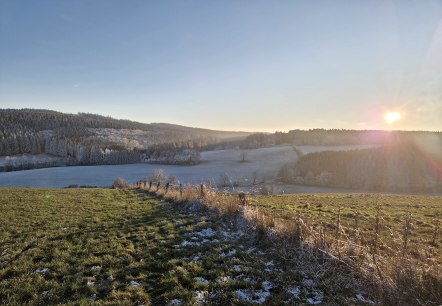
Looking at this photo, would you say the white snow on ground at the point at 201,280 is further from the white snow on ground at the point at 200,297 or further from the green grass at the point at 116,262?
the white snow on ground at the point at 200,297

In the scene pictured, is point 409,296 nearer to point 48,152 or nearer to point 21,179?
point 21,179

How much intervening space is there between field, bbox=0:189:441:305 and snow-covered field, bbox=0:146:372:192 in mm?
55363

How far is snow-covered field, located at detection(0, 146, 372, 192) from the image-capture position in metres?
84.1

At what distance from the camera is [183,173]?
4058 inches

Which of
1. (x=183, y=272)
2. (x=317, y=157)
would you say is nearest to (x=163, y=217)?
(x=183, y=272)

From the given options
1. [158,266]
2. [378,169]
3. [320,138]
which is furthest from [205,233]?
[320,138]

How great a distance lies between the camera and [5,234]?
41.1 feet

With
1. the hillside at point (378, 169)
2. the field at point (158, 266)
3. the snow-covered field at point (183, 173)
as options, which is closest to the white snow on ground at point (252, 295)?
the field at point (158, 266)

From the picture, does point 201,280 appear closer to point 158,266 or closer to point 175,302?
point 175,302

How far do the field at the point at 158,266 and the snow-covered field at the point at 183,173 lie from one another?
55.4 meters

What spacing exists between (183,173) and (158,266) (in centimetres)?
9467

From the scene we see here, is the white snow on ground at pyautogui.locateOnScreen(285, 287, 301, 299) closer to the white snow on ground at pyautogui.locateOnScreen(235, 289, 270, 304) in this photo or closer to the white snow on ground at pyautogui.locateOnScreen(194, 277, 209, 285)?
the white snow on ground at pyautogui.locateOnScreen(235, 289, 270, 304)

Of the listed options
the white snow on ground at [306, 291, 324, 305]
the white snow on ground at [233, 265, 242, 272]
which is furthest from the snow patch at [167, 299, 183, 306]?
the white snow on ground at [306, 291, 324, 305]

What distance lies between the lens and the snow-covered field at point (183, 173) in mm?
84062
